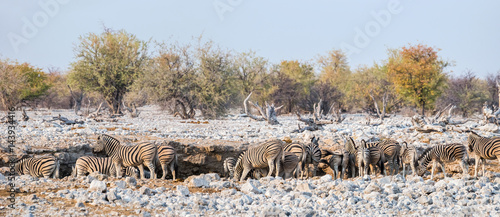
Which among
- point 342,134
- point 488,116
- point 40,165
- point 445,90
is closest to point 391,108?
point 445,90

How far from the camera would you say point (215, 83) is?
26781mm

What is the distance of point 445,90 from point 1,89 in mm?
31907

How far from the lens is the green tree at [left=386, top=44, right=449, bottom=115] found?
32188mm

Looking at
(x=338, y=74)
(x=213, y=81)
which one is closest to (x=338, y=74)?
(x=338, y=74)

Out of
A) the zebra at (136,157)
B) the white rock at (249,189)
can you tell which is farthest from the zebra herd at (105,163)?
the white rock at (249,189)

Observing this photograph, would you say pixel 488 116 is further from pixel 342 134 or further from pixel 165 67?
pixel 165 67

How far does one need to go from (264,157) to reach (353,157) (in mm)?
2457

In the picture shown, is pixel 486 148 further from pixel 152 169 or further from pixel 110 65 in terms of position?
pixel 110 65

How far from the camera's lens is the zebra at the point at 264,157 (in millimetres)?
9742

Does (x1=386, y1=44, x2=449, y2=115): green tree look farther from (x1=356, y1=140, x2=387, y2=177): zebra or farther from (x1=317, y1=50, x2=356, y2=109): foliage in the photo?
(x1=356, y1=140, x2=387, y2=177): zebra

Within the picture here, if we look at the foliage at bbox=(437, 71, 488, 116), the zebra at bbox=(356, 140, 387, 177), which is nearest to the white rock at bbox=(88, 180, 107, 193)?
the zebra at bbox=(356, 140, 387, 177)

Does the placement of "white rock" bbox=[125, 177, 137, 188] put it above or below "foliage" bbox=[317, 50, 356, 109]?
below

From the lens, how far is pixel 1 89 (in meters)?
26.9

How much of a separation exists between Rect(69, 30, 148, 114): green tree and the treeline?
0.06 meters
